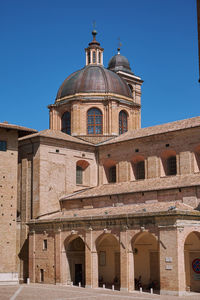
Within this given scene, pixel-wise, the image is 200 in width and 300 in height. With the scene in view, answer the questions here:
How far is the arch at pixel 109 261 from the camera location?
3192 centimetres

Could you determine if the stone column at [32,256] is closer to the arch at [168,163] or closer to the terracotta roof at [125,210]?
the terracotta roof at [125,210]

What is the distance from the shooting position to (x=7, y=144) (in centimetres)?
3381

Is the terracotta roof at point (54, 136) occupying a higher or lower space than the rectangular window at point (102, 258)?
higher

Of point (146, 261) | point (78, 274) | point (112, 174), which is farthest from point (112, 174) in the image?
point (146, 261)

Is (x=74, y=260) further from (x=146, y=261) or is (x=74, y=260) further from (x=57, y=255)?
(x=146, y=261)

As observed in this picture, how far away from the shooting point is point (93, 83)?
43.2 metres

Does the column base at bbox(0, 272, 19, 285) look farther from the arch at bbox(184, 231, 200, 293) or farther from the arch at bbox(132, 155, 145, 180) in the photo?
the arch at bbox(132, 155, 145, 180)

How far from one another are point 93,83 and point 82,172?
27.9 feet

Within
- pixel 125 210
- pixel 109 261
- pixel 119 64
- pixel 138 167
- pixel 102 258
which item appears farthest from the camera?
pixel 119 64

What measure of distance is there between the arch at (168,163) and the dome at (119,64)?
20.3 metres

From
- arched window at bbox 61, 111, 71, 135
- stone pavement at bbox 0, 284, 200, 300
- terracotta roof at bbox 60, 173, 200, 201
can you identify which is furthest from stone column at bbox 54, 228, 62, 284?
arched window at bbox 61, 111, 71, 135

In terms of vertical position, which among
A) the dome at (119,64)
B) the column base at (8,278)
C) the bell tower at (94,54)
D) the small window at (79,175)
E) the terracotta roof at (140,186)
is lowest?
the column base at (8,278)

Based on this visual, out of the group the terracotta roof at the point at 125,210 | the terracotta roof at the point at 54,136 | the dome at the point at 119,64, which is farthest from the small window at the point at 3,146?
the dome at the point at 119,64

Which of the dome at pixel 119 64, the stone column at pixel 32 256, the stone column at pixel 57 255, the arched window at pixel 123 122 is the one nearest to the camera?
Answer: the stone column at pixel 57 255
